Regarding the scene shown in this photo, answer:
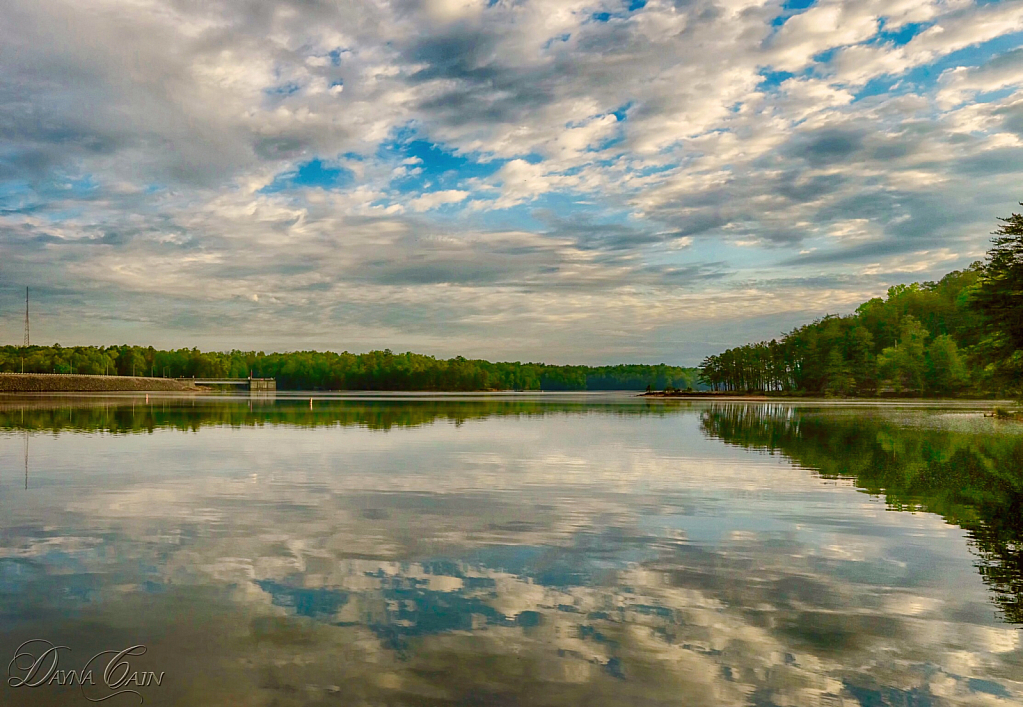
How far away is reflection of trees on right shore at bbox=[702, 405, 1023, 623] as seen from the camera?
46.0 feet

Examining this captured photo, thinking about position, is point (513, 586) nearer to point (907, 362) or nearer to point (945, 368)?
point (907, 362)

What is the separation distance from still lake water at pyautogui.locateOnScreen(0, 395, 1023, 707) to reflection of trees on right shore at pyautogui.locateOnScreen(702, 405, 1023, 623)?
16 centimetres

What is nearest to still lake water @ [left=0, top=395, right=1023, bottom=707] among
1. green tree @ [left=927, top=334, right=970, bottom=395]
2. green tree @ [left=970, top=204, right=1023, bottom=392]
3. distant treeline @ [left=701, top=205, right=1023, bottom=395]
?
green tree @ [left=970, top=204, right=1023, bottom=392]

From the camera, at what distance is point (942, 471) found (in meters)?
26.4

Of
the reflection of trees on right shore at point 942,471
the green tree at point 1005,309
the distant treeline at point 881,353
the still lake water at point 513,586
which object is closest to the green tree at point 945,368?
the distant treeline at point 881,353

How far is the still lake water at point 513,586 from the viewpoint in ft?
25.9

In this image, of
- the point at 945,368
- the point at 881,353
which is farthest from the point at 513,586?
the point at 881,353

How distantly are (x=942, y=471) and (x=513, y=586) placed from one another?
21.7 m

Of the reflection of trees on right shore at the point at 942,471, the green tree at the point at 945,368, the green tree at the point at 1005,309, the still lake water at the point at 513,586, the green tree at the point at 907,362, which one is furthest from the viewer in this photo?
the green tree at the point at 907,362

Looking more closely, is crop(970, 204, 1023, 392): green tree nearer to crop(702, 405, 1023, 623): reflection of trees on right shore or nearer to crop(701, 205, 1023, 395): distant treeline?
crop(702, 405, 1023, 623): reflection of trees on right shore

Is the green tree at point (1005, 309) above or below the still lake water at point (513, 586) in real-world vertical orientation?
above

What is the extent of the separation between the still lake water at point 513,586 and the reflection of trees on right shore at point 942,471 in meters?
0.16

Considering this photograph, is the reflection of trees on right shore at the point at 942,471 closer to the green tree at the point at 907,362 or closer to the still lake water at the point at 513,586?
the still lake water at the point at 513,586

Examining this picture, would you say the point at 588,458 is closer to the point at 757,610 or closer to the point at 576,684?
the point at 757,610
